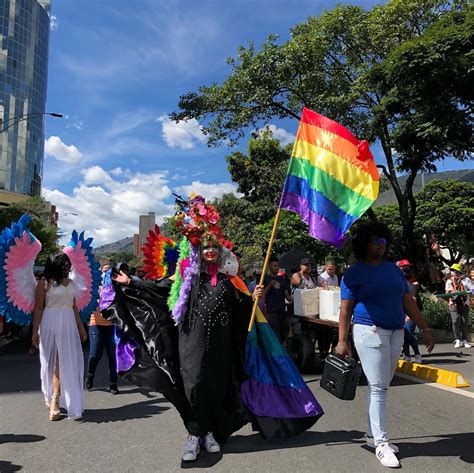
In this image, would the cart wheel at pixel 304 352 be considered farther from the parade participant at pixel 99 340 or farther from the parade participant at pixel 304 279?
A: the parade participant at pixel 99 340

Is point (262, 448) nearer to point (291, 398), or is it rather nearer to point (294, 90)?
point (291, 398)

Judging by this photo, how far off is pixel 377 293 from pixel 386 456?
1214 mm

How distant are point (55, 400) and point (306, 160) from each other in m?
3.58

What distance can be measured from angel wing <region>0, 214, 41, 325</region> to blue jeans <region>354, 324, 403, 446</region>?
3423 mm

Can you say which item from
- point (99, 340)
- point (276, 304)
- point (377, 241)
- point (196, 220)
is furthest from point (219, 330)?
point (276, 304)

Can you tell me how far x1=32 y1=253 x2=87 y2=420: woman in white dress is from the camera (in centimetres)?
520

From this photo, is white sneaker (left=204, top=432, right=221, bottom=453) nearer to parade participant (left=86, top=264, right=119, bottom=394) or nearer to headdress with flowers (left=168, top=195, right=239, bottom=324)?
headdress with flowers (left=168, top=195, right=239, bottom=324)

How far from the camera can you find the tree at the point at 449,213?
2769 cm

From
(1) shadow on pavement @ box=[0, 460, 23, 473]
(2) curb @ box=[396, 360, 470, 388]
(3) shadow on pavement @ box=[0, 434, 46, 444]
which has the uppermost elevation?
(2) curb @ box=[396, 360, 470, 388]

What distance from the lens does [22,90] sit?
8869cm

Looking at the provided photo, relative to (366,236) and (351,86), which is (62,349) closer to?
(366,236)

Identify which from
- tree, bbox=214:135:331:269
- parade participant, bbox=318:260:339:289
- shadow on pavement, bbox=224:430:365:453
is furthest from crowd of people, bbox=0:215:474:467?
tree, bbox=214:135:331:269

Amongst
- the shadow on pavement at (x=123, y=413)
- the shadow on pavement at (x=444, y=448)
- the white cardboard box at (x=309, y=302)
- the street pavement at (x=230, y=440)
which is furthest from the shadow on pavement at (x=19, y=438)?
the white cardboard box at (x=309, y=302)

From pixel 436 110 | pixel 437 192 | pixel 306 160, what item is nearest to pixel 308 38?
pixel 436 110
